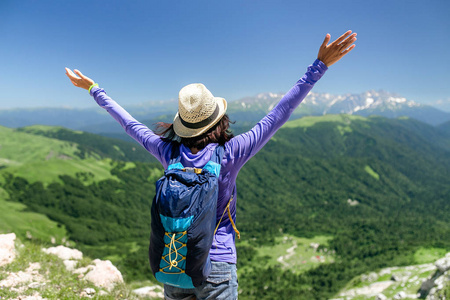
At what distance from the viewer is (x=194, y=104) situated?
283 cm

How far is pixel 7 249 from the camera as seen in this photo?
7723mm

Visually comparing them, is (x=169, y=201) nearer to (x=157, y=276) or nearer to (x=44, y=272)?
(x=157, y=276)

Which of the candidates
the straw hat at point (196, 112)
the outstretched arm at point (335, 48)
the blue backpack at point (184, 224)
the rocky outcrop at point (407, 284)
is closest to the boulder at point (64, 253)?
the blue backpack at point (184, 224)

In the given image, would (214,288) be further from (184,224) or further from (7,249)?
(7,249)

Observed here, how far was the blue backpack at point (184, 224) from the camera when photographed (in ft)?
7.77

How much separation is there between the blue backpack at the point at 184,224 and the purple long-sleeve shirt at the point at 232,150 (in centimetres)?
18

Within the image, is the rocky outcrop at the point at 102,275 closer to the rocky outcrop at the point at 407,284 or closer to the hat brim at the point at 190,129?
the hat brim at the point at 190,129

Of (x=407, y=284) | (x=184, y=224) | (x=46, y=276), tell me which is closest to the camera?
(x=184, y=224)

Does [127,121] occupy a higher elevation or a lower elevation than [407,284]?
higher

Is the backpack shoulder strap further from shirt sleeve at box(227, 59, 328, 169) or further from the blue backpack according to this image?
shirt sleeve at box(227, 59, 328, 169)

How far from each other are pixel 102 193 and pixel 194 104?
165 meters

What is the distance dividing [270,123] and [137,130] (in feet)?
5.77

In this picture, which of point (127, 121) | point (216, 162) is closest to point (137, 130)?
point (127, 121)

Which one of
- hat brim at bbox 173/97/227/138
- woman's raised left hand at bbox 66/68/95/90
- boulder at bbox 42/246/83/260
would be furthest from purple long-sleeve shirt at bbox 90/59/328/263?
boulder at bbox 42/246/83/260
